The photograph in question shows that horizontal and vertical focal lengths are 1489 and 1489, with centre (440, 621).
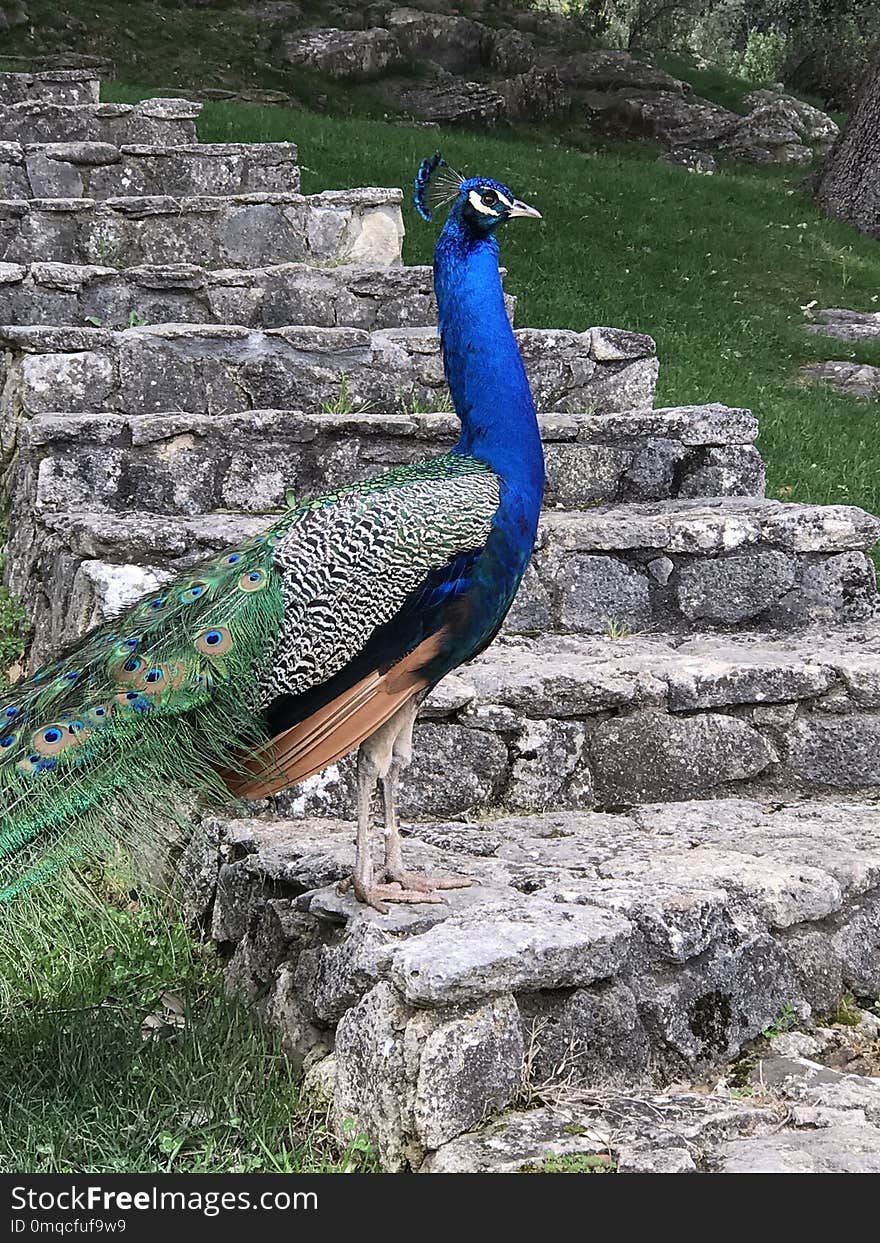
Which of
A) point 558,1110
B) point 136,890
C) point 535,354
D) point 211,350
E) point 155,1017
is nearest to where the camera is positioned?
point 558,1110

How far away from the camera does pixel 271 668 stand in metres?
3.52

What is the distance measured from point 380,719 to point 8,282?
430cm

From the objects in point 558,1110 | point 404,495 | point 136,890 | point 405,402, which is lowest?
point 136,890

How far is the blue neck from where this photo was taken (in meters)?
3.88

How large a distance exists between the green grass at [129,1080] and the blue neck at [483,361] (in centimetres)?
155

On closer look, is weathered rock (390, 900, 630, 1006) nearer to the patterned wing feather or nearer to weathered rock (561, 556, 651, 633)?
the patterned wing feather

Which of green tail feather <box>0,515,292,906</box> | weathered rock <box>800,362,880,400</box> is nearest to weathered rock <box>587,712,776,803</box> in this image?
green tail feather <box>0,515,292,906</box>

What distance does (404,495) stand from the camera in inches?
144

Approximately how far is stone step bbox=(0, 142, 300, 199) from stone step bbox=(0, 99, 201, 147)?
0.72m

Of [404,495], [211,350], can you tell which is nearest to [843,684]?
[404,495]

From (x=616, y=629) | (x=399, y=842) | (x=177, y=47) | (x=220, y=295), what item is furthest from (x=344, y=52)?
(x=399, y=842)

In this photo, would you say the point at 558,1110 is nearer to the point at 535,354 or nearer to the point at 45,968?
the point at 45,968

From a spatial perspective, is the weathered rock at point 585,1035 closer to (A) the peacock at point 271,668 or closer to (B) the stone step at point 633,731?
(A) the peacock at point 271,668

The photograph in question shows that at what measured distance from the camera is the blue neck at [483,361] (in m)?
3.88
